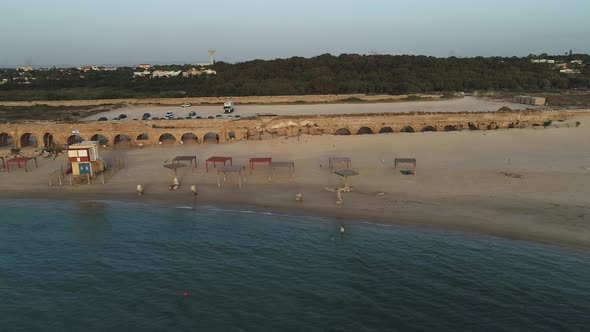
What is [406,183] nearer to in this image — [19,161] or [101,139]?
[19,161]

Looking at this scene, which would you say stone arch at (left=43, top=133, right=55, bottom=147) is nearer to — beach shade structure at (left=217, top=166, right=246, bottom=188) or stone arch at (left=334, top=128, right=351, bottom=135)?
beach shade structure at (left=217, top=166, right=246, bottom=188)

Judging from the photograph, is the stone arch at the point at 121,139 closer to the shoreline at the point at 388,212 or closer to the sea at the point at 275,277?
the shoreline at the point at 388,212

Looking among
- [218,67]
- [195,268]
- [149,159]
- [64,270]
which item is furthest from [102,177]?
[218,67]

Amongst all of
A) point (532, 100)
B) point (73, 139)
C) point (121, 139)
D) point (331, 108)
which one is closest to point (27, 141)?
point (73, 139)

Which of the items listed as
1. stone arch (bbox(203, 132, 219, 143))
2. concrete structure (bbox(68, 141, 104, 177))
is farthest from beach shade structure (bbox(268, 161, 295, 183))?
stone arch (bbox(203, 132, 219, 143))

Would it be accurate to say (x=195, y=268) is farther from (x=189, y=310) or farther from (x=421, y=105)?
(x=421, y=105)

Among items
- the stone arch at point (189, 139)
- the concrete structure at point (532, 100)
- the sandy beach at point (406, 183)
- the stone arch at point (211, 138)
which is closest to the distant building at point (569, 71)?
the concrete structure at point (532, 100)

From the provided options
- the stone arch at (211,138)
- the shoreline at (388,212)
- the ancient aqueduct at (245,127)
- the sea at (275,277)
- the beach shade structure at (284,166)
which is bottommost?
the sea at (275,277)
